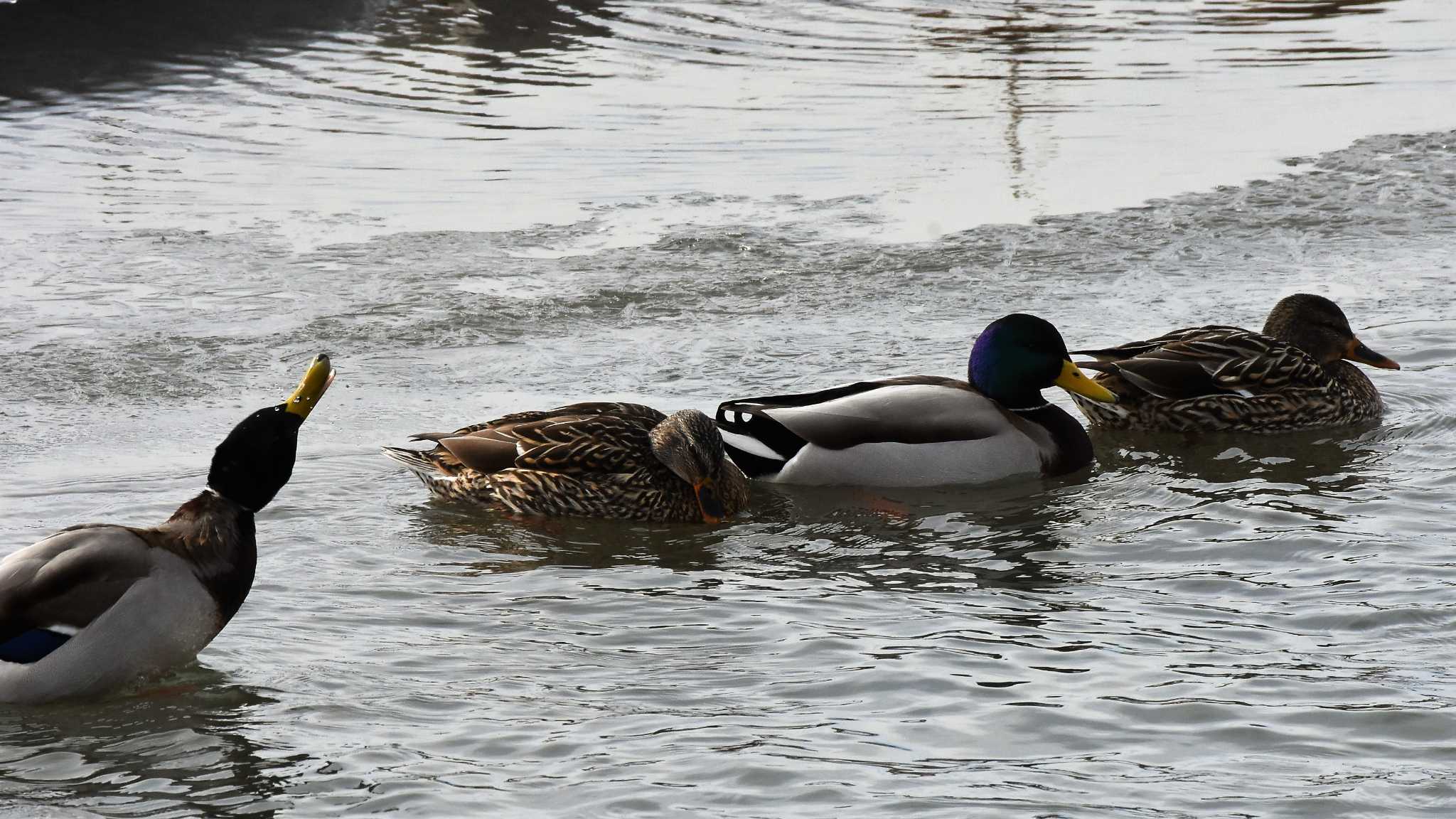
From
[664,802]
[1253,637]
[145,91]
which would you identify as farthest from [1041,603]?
[145,91]

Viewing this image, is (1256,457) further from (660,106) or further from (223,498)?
(660,106)

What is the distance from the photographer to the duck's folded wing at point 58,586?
5383mm

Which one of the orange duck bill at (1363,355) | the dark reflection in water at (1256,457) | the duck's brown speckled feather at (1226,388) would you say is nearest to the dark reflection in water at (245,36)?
the duck's brown speckled feather at (1226,388)

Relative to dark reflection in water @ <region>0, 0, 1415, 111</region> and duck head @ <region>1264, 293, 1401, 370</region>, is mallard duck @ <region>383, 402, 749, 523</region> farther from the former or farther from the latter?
dark reflection in water @ <region>0, 0, 1415, 111</region>

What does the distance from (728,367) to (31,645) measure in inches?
182

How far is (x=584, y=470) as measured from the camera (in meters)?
7.79

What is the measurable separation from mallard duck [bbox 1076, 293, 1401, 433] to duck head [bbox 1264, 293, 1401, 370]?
0.04ft

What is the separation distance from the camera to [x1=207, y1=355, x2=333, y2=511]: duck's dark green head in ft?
19.2

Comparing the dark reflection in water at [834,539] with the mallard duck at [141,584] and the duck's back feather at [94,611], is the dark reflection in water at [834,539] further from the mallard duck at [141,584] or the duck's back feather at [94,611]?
the duck's back feather at [94,611]

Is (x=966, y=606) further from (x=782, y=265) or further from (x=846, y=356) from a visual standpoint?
(x=782, y=265)

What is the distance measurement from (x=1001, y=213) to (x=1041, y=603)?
20.0 ft

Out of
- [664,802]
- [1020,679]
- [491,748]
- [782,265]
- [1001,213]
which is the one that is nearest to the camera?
[664,802]

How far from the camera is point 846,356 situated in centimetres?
962

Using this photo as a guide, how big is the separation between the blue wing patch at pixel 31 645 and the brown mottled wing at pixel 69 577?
2 cm
